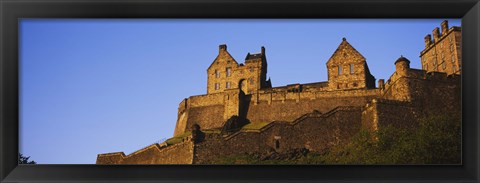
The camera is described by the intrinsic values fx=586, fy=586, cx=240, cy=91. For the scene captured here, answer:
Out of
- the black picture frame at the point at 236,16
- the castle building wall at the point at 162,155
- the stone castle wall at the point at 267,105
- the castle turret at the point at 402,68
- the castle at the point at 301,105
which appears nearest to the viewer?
the black picture frame at the point at 236,16

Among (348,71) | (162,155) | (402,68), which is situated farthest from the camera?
(348,71)

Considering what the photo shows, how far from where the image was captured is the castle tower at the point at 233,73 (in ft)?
133

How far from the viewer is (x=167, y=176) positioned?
386 inches

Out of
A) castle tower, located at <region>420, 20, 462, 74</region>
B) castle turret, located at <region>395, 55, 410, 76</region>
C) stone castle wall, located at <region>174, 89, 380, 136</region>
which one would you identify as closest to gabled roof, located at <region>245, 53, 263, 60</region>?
stone castle wall, located at <region>174, 89, 380, 136</region>

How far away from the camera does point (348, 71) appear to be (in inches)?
1383

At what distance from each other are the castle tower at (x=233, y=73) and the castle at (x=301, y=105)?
0.23ft

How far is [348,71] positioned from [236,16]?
85.1ft

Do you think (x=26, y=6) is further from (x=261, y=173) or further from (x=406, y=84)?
(x=406, y=84)

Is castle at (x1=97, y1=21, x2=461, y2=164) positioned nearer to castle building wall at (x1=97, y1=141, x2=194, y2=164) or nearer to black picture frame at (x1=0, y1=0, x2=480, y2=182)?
castle building wall at (x1=97, y1=141, x2=194, y2=164)

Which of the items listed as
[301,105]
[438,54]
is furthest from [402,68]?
[301,105]

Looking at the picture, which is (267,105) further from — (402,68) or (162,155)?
(402,68)

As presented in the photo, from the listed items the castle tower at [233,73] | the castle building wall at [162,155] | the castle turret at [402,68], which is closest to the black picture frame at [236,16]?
the castle building wall at [162,155]

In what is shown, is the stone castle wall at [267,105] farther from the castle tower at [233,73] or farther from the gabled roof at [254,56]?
the gabled roof at [254,56]

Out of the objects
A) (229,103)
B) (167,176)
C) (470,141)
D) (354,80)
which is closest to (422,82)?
(354,80)
